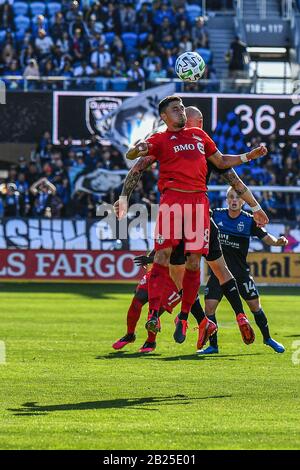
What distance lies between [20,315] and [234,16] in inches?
841

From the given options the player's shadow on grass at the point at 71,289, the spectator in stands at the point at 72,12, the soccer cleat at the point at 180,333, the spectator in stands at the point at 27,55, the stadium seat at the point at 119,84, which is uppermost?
the spectator in stands at the point at 72,12

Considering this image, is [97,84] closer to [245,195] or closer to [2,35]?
[2,35]

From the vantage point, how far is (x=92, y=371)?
12.2m

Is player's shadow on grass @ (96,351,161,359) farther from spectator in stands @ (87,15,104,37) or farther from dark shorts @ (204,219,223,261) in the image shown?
spectator in stands @ (87,15,104,37)

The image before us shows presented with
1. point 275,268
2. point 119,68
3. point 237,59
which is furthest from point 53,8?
point 275,268

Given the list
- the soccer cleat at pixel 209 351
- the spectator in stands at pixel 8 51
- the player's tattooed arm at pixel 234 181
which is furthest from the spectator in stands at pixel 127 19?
the player's tattooed arm at pixel 234 181

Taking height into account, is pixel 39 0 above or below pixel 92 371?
above

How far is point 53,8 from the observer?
36.6 metres

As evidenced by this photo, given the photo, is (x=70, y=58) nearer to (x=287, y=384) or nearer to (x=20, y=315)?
(x=20, y=315)

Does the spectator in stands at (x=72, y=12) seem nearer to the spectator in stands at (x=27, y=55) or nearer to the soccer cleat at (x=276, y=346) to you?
the spectator in stands at (x=27, y=55)

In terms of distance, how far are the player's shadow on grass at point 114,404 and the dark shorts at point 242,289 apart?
4358mm

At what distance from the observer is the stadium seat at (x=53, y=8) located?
3644 centimetres

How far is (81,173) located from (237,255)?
56.0 ft
